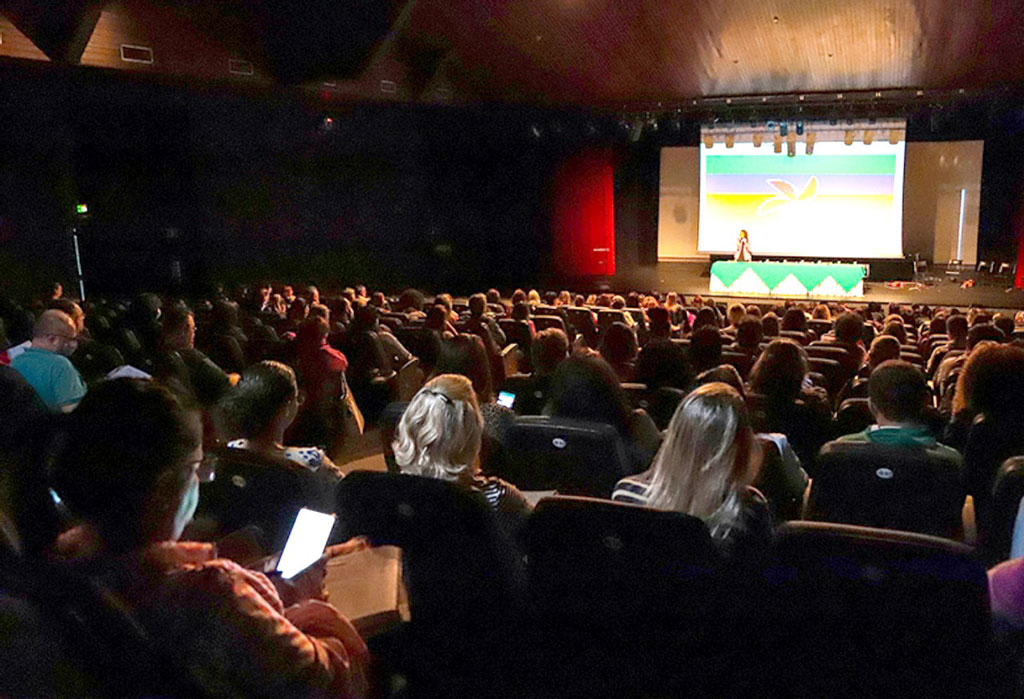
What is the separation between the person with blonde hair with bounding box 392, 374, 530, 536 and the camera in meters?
2.48

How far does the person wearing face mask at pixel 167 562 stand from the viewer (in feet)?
4.18

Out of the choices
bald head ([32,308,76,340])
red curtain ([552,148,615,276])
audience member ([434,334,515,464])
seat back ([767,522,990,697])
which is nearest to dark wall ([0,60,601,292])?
red curtain ([552,148,615,276])

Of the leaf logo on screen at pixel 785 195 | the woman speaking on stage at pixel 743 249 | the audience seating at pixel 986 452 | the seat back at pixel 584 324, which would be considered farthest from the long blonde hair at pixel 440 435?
the leaf logo on screen at pixel 785 195

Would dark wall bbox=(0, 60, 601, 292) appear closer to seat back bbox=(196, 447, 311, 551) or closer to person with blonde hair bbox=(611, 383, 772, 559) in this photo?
seat back bbox=(196, 447, 311, 551)

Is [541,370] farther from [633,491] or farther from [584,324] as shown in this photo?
[584,324]

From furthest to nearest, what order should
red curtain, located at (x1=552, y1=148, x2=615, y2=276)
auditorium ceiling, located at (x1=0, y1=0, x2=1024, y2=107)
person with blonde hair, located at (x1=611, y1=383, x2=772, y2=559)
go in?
red curtain, located at (x1=552, y1=148, x2=615, y2=276) → auditorium ceiling, located at (x1=0, y1=0, x2=1024, y2=107) → person with blonde hair, located at (x1=611, y1=383, x2=772, y2=559)

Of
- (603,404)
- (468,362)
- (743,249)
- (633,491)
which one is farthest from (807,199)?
(633,491)

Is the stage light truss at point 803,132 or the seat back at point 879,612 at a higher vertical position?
the stage light truss at point 803,132

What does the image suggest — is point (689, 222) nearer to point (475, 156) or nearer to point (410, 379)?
point (475, 156)

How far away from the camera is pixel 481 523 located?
2.21 m

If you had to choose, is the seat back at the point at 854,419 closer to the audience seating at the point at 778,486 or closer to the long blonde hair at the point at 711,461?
the audience seating at the point at 778,486

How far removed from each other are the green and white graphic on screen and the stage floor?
84cm

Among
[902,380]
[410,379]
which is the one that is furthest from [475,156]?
[902,380]

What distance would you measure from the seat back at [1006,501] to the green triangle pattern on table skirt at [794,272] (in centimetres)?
1252
